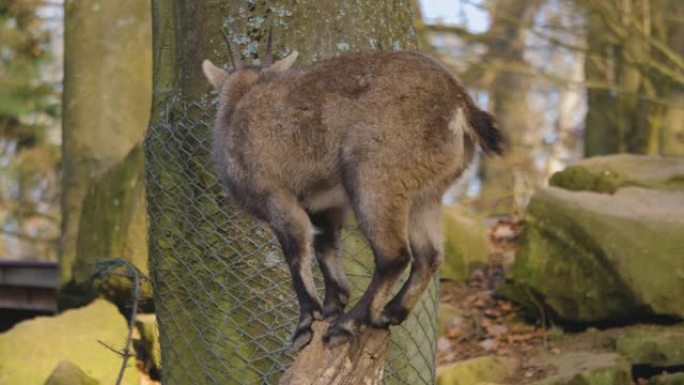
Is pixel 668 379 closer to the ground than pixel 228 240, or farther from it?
closer to the ground

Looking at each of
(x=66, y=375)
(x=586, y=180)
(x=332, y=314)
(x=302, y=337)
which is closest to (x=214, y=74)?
(x=332, y=314)

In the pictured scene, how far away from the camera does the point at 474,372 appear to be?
27.1ft

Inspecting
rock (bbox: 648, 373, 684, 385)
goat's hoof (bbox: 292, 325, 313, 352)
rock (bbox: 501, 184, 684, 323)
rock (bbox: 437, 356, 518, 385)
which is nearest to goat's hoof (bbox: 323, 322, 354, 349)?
goat's hoof (bbox: 292, 325, 313, 352)

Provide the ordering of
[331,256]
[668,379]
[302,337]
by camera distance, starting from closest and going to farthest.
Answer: [302,337]
[331,256]
[668,379]

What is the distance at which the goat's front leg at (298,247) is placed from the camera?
4938 mm

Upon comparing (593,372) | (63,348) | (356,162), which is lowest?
(63,348)

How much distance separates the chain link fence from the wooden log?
4.52ft

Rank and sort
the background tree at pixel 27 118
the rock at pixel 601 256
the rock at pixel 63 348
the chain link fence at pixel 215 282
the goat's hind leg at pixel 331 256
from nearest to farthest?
the goat's hind leg at pixel 331 256 < the chain link fence at pixel 215 282 < the rock at pixel 601 256 < the rock at pixel 63 348 < the background tree at pixel 27 118

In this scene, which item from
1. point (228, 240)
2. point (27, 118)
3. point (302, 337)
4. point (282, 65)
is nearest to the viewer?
point (302, 337)

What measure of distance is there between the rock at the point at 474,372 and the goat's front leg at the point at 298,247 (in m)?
3.45

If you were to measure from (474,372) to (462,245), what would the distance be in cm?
228

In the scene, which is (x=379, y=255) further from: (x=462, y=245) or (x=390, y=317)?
(x=462, y=245)

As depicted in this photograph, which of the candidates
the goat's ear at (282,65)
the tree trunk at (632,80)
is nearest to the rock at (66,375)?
the goat's ear at (282,65)

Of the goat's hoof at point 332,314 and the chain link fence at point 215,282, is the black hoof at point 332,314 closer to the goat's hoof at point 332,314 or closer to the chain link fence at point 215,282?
the goat's hoof at point 332,314
